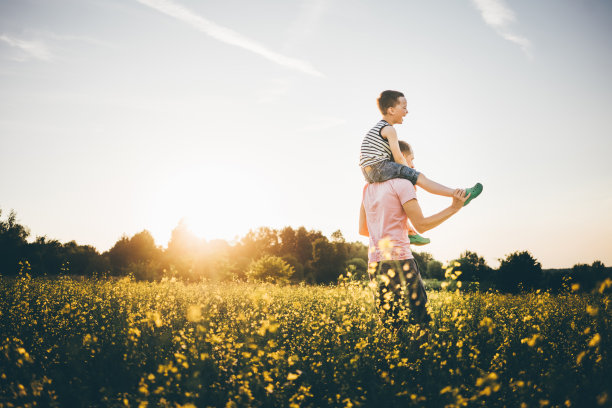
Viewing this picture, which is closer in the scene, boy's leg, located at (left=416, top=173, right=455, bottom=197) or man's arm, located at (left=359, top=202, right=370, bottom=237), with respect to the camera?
boy's leg, located at (left=416, top=173, right=455, bottom=197)

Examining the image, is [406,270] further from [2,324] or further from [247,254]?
[247,254]

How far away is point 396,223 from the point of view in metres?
3.26

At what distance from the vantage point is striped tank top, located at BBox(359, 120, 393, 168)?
3.41 meters

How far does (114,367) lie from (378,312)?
231 centimetres

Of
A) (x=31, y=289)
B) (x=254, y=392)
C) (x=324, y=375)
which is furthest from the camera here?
(x=31, y=289)

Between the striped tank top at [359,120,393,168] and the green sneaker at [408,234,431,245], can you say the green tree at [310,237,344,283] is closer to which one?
the green sneaker at [408,234,431,245]

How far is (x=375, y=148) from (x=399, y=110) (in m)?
0.58

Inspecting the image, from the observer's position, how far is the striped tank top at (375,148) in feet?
11.2

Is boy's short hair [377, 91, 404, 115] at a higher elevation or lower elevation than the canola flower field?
higher

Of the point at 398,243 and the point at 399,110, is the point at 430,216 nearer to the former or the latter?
the point at 398,243

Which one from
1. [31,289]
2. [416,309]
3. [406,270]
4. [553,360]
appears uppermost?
[406,270]

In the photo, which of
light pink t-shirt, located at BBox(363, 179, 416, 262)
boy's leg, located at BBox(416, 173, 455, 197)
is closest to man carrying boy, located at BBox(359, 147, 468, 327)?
light pink t-shirt, located at BBox(363, 179, 416, 262)

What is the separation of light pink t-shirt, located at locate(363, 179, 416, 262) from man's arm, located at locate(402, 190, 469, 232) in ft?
0.19

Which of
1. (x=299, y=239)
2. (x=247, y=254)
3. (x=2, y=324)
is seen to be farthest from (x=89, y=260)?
(x=2, y=324)
